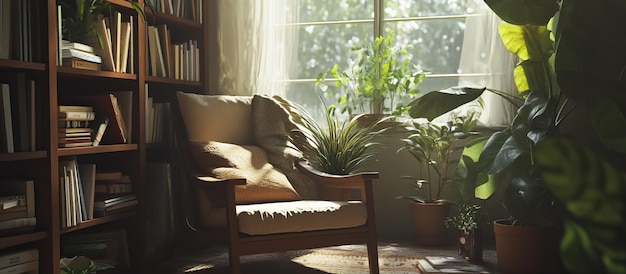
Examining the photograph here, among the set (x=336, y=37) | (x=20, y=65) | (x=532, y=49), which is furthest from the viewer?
(x=336, y=37)

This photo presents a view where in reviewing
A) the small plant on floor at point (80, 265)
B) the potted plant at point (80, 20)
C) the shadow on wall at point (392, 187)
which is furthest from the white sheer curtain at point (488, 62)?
the small plant on floor at point (80, 265)

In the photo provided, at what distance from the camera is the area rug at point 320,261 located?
2939 mm

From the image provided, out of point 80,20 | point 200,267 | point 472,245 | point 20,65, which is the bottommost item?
point 200,267

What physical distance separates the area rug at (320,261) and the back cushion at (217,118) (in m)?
0.65

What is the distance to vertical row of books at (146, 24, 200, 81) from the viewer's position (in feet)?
10.8

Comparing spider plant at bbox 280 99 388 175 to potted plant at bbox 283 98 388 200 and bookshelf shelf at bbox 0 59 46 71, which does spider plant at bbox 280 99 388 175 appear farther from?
bookshelf shelf at bbox 0 59 46 71

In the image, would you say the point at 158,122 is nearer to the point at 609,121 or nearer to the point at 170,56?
the point at 170,56

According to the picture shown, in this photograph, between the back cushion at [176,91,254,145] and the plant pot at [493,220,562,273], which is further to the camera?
the back cushion at [176,91,254,145]

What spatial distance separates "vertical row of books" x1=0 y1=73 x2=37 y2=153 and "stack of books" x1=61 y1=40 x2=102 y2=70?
0.71 ft

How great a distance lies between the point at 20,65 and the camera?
90.3 inches

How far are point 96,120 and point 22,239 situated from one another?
704 millimetres

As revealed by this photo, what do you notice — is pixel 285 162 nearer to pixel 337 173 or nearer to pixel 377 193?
pixel 337 173

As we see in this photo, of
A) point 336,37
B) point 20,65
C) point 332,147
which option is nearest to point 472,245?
point 332,147

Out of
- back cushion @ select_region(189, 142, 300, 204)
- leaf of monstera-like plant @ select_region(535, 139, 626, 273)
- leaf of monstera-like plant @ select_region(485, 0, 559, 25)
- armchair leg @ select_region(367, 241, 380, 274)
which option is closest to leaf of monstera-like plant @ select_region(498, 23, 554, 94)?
leaf of monstera-like plant @ select_region(485, 0, 559, 25)
